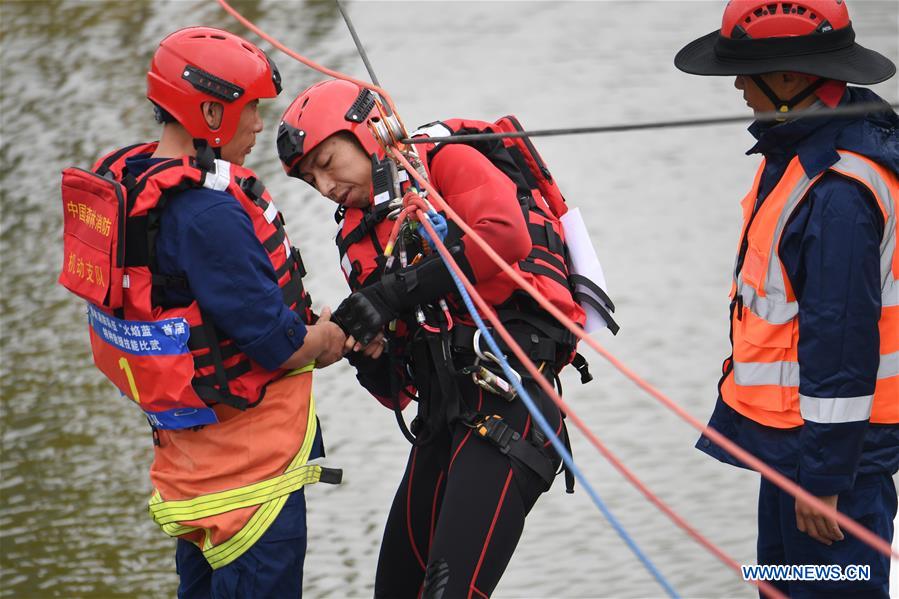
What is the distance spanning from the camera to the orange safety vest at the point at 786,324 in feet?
11.4

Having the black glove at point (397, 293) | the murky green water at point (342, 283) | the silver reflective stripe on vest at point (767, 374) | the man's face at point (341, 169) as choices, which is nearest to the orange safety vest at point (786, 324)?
the silver reflective stripe on vest at point (767, 374)

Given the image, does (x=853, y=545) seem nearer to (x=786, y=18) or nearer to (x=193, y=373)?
(x=786, y=18)

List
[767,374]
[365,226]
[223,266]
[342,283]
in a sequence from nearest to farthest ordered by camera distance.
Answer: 1. [223,266]
2. [767,374]
3. [365,226]
4. [342,283]

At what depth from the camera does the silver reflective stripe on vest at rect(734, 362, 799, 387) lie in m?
3.62

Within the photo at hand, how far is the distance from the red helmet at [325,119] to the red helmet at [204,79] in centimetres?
15

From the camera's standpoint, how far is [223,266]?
356cm

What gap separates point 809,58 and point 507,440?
4.24ft

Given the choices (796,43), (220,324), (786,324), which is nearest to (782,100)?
(796,43)

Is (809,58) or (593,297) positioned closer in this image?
(809,58)

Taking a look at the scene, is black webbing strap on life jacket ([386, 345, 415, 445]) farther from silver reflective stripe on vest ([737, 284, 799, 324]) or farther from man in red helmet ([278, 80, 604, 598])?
silver reflective stripe on vest ([737, 284, 799, 324])

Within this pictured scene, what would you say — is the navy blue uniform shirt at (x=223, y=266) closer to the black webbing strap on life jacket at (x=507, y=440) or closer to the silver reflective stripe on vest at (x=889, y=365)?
the black webbing strap on life jacket at (x=507, y=440)

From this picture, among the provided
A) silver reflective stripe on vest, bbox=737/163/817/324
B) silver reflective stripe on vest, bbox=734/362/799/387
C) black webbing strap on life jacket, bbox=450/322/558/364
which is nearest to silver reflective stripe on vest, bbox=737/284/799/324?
silver reflective stripe on vest, bbox=737/163/817/324

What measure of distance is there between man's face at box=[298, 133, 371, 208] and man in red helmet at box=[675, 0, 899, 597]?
995mm

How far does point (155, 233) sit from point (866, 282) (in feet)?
5.97
